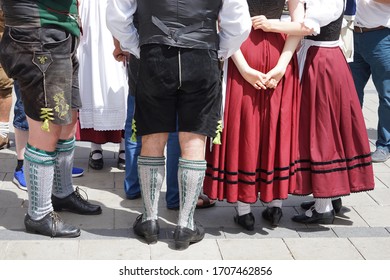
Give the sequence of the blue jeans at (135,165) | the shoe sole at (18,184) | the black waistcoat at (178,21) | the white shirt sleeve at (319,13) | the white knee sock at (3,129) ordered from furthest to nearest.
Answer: the white knee sock at (3,129) < the shoe sole at (18,184) < the blue jeans at (135,165) < the white shirt sleeve at (319,13) < the black waistcoat at (178,21)

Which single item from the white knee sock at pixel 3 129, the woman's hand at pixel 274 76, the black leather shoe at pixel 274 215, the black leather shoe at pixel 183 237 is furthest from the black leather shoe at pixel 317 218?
the white knee sock at pixel 3 129

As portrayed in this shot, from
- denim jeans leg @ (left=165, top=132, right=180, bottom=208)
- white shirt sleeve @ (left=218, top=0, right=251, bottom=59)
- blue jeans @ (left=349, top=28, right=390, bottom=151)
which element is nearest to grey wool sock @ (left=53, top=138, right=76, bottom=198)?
denim jeans leg @ (left=165, top=132, right=180, bottom=208)

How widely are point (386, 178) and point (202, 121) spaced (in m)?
2.20

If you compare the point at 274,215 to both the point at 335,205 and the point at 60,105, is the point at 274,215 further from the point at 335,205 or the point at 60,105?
the point at 60,105

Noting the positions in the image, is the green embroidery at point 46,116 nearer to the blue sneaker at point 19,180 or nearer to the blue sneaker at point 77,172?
the blue sneaker at point 19,180

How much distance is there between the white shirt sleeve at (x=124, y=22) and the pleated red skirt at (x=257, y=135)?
587 mm

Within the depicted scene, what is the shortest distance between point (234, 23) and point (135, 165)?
1410mm

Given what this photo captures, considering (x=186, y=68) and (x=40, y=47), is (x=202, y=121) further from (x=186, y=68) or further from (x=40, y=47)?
(x=40, y=47)

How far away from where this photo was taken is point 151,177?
11.4 feet

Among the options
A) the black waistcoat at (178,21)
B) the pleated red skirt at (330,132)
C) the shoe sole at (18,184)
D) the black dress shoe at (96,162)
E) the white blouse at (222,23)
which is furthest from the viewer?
the black dress shoe at (96,162)

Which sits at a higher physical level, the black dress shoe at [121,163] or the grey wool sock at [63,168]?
the grey wool sock at [63,168]

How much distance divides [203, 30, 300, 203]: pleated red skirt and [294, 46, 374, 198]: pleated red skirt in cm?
9

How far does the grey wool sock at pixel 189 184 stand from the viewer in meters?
3.43
